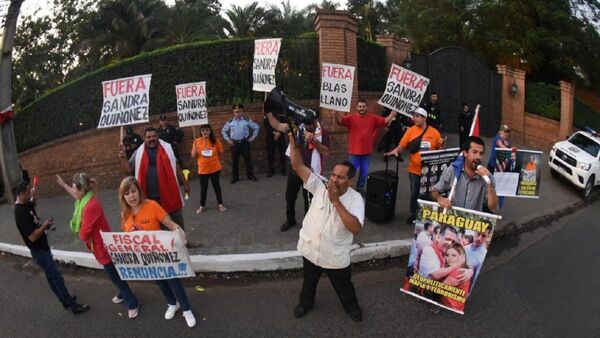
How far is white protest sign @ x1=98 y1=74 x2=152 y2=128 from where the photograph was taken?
20.6ft

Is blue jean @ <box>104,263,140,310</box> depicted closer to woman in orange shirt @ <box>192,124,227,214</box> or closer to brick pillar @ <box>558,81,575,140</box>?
woman in orange shirt @ <box>192,124,227,214</box>

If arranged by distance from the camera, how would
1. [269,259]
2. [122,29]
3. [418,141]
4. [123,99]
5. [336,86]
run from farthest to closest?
[122,29] → [336,86] → [123,99] → [418,141] → [269,259]

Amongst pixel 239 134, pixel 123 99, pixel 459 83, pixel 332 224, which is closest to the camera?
pixel 332 224

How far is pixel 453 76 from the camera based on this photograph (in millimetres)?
14109

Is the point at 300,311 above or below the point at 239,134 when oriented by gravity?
below

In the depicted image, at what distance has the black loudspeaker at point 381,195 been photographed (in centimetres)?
637

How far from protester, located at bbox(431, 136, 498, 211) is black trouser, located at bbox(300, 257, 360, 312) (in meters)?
1.19

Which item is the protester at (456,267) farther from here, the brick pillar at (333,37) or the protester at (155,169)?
the brick pillar at (333,37)

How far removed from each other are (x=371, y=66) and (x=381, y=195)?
6.32m


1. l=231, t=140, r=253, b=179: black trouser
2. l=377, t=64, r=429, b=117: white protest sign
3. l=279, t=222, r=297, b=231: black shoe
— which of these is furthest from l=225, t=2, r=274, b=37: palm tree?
l=279, t=222, r=297, b=231: black shoe

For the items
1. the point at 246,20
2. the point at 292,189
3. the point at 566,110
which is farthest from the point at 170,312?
the point at 246,20

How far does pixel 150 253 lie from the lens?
412 centimetres

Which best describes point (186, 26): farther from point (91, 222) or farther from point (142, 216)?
point (142, 216)

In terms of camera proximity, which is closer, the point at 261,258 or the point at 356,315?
the point at 356,315
